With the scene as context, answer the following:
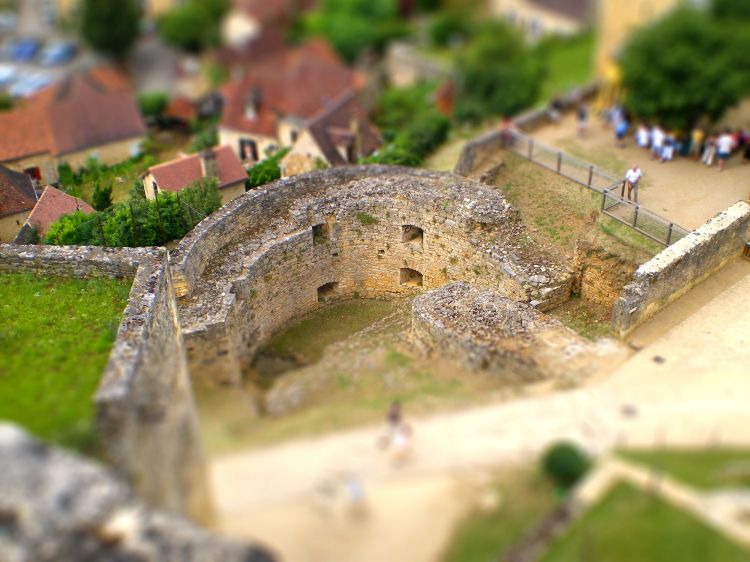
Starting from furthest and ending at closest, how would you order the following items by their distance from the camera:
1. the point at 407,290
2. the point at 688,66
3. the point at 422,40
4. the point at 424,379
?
1. the point at 422,40
2. the point at 688,66
3. the point at 407,290
4. the point at 424,379

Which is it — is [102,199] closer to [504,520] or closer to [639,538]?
[504,520]

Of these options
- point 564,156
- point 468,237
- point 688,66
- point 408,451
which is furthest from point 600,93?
point 408,451

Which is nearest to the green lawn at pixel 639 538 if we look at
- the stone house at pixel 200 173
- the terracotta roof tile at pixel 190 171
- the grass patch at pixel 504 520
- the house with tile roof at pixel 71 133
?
the grass patch at pixel 504 520

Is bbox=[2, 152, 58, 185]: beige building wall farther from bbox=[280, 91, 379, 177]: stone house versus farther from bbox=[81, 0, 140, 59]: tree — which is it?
bbox=[81, 0, 140, 59]: tree

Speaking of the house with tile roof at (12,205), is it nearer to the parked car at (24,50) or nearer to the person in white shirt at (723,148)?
the person in white shirt at (723,148)

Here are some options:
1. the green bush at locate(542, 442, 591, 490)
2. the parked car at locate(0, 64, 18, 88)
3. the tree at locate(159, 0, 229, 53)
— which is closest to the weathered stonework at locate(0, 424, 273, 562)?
the green bush at locate(542, 442, 591, 490)

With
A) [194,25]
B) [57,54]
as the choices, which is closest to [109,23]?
[194,25]

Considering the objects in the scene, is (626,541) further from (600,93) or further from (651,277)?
(600,93)
